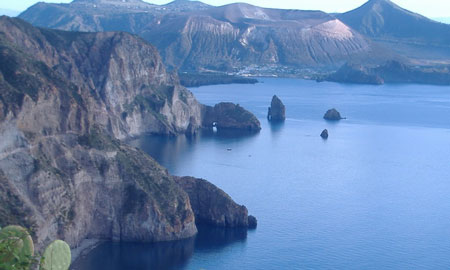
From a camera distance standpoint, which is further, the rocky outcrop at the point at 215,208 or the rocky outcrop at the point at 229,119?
the rocky outcrop at the point at 229,119

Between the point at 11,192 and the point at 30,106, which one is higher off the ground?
the point at 30,106

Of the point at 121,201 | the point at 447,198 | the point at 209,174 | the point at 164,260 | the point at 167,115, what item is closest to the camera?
the point at 164,260

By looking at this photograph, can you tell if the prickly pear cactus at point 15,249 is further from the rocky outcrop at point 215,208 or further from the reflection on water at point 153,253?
the rocky outcrop at point 215,208

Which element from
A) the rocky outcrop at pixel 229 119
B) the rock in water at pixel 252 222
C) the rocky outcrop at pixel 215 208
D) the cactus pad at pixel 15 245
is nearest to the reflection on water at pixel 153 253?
the rocky outcrop at pixel 215 208

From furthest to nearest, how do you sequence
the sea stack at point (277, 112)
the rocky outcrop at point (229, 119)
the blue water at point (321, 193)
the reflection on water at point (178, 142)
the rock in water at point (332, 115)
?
the rock in water at point (332, 115) → the sea stack at point (277, 112) → the rocky outcrop at point (229, 119) → the reflection on water at point (178, 142) → the blue water at point (321, 193)

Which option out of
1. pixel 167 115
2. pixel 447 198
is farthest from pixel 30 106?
pixel 167 115

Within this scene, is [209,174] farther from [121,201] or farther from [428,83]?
[428,83]

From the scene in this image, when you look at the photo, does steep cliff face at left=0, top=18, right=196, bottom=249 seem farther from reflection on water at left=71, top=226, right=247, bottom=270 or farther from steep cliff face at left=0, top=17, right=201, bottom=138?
steep cliff face at left=0, top=17, right=201, bottom=138

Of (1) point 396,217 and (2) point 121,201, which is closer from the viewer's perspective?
(2) point 121,201

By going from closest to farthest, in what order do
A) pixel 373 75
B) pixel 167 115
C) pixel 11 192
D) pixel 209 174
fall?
pixel 11 192
pixel 209 174
pixel 167 115
pixel 373 75
